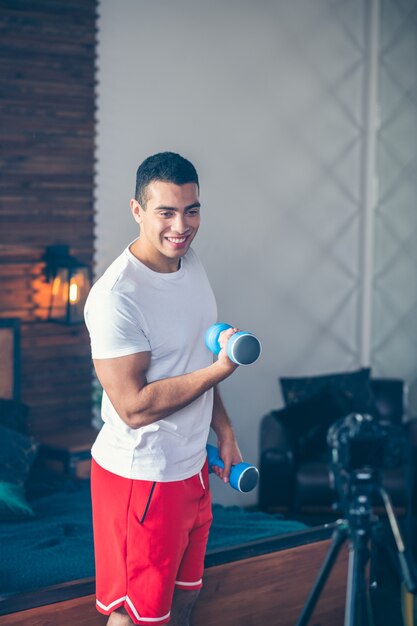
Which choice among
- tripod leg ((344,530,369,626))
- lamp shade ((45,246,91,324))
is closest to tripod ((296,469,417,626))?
tripod leg ((344,530,369,626))

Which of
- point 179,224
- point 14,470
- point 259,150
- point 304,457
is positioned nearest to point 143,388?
point 179,224

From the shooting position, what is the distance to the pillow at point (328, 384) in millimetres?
4508

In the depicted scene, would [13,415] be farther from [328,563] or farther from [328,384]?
[328,563]

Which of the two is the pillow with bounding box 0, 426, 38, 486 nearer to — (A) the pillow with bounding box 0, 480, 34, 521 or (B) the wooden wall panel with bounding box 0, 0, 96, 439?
(A) the pillow with bounding box 0, 480, 34, 521

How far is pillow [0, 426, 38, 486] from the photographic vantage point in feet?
11.2

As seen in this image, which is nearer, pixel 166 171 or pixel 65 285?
pixel 166 171

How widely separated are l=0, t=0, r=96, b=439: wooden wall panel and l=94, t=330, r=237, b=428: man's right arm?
7.28 feet

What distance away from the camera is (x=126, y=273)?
2.02 meters

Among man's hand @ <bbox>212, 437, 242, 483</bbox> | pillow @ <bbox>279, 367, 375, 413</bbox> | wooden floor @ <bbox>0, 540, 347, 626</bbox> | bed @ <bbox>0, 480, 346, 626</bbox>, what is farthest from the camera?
pillow @ <bbox>279, 367, 375, 413</bbox>

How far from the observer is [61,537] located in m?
2.96

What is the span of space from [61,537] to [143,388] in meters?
1.22

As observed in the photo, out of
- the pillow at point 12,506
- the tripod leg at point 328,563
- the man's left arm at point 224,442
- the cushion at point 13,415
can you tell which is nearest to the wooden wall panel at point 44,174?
the cushion at point 13,415

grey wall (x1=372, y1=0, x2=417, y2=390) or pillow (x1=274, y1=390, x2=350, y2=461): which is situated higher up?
grey wall (x1=372, y1=0, x2=417, y2=390)

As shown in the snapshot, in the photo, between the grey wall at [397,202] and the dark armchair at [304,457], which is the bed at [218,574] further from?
the grey wall at [397,202]
